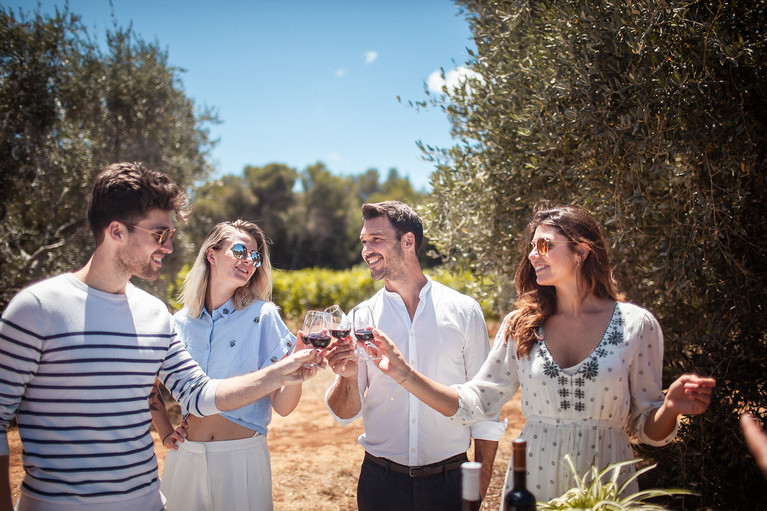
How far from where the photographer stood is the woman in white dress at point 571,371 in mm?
2398

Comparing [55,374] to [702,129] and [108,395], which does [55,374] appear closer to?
[108,395]

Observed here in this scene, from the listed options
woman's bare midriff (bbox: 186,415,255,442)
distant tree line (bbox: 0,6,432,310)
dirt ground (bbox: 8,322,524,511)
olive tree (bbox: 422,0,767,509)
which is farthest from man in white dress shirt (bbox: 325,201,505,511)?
distant tree line (bbox: 0,6,432,310)

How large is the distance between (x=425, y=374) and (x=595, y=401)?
3.57ft

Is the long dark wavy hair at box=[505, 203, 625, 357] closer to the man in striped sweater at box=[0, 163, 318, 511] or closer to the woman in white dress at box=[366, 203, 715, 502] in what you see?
the woman in white dress at box=[366, 203, 715, 502]

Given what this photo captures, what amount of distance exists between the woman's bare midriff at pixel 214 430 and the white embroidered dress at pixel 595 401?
61.2 inches

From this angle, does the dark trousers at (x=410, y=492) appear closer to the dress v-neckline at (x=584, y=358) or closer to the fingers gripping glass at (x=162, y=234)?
the dress v-neckline at (x=584, y=358)

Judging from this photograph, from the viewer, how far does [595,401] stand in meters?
2.40

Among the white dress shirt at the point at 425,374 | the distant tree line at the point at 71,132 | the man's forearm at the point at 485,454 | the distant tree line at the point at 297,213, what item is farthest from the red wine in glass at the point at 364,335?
the distant tree line at the point at 297,213

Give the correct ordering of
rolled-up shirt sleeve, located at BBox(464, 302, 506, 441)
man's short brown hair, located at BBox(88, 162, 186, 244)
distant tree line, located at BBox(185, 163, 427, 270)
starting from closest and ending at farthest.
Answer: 1. man's short brown hair, located at BBox(88, 162, 186, 244)
2. rolled-up shirt sleeve, located at BBox(464, 302, 506, 441)
3. distant tree line, located at BBox(185, 163, 427, 270)

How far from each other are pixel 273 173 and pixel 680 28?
37664 millimetres

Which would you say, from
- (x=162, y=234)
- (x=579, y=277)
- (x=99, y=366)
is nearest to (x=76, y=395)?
(x=99, y=366)

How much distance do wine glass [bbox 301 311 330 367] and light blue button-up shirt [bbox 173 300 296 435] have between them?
558 millimetres

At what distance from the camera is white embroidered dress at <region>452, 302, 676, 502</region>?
2.40 m

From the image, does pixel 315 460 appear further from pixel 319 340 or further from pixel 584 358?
pixel 584 358
